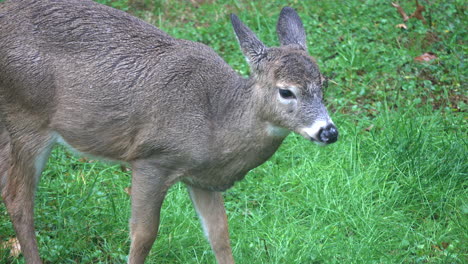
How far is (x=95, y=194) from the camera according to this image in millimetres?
5621

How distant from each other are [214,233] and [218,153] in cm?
61

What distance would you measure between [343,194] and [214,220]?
1110mm

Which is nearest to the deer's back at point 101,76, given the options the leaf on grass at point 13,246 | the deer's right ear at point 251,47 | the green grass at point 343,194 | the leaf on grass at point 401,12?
the deer's right ear at point 251,47

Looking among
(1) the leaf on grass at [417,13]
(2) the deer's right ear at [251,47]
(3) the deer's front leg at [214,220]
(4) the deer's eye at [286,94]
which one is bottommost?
(1) the leaf on grass at [417,13]

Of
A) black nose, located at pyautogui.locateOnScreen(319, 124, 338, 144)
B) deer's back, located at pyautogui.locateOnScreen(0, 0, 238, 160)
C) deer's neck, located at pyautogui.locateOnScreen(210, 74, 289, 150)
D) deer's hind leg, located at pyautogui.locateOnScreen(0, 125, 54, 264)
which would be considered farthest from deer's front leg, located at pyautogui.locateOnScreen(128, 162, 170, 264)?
black nose, located at pyautogui.locateOnScreen(319, 124, 338, 144)

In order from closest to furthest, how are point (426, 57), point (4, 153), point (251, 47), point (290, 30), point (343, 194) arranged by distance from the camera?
1. point (251, 47)
2. point (290, 30)
3. point (4, 153)
4. point (343, 194)
5. point (426, 57)

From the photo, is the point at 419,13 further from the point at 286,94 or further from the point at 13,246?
the point at 13,246

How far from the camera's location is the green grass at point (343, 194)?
513 cm

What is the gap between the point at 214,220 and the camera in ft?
16.2

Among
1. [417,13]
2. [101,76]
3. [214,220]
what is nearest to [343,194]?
[214,220]

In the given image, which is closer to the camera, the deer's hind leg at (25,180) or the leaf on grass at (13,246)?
the deer's hind leg at (25,180)

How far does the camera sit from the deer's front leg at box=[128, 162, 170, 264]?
181 inches

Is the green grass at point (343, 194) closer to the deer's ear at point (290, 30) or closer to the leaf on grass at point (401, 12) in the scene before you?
the leaf on grass at point (401, 12)

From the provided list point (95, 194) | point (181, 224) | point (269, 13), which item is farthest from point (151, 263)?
point (269, 13)
